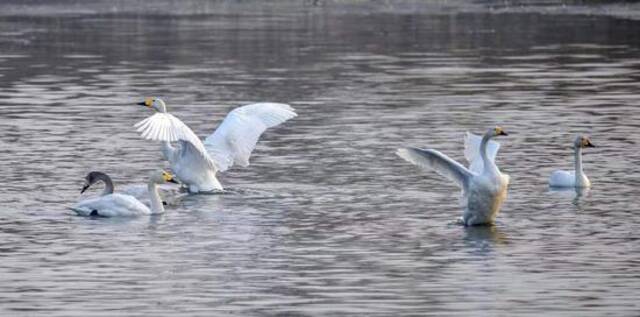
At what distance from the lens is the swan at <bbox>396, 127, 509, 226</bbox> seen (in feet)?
59.8

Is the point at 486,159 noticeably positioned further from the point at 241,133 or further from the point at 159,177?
the point at 241,133

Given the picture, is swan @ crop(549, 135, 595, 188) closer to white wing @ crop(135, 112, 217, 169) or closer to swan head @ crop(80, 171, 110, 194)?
white wing @ crop(135, 112, 217, 169)

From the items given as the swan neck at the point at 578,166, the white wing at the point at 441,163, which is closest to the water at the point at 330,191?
the swan neck at the point at 578,166

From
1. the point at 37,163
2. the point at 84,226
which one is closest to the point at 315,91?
the point at 37,163

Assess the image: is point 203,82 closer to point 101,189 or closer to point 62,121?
point 62,121

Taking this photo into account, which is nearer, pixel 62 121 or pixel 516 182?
pixel 516 182

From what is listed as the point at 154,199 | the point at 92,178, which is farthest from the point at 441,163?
the point at 92,178

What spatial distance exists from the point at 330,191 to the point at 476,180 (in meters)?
3.13

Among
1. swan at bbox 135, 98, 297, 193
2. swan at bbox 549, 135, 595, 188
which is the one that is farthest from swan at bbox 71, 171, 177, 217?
swan at bbox 549, 135, 595, 188

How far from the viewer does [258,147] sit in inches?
1021

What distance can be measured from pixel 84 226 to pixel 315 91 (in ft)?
53.7

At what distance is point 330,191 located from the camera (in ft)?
69.2

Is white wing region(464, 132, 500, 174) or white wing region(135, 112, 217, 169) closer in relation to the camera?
white wing region(464, 132, 500, 174)

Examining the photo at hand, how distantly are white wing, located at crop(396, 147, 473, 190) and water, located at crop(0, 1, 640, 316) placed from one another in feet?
1.60
